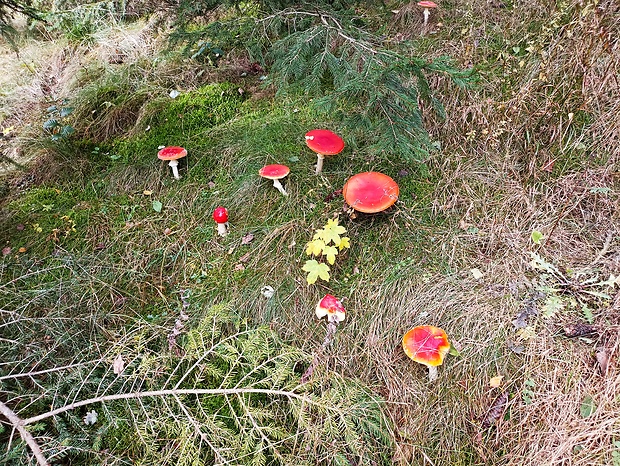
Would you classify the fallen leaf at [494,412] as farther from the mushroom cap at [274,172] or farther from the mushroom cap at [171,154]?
the mushroom cap at [171,154]

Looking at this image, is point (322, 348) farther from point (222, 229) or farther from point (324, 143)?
point (324, 143)

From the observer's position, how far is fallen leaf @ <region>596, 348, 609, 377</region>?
2138 millimetres

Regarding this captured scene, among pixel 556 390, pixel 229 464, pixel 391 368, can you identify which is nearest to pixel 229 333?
pixel 229 464

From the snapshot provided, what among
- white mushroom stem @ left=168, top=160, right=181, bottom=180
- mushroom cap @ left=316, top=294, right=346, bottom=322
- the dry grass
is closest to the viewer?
the dry grass

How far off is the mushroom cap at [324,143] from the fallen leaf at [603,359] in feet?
7.06

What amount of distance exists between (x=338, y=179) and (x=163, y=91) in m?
2.55

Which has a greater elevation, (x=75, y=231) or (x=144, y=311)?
(x=75, y=231)

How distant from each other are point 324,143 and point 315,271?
3.61ft

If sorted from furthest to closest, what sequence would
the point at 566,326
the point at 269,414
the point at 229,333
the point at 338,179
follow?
the point at 338,179 < the point at 229,333 < the point at 566,326 < the point at 269,414

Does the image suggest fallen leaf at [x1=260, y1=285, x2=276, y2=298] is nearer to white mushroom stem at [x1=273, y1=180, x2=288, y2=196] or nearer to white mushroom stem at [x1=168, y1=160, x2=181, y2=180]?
white mushroom stem at [x1=273, y1=180, x2=288, y2=196]

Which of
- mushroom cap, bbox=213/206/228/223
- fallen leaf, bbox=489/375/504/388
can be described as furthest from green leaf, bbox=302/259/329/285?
fallen leaf, bbox=489/375/504/388

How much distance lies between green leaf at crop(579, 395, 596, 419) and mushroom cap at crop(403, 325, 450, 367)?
75 cm

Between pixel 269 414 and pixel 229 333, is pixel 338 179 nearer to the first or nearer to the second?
pixel 229 333

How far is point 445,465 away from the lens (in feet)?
7.03
